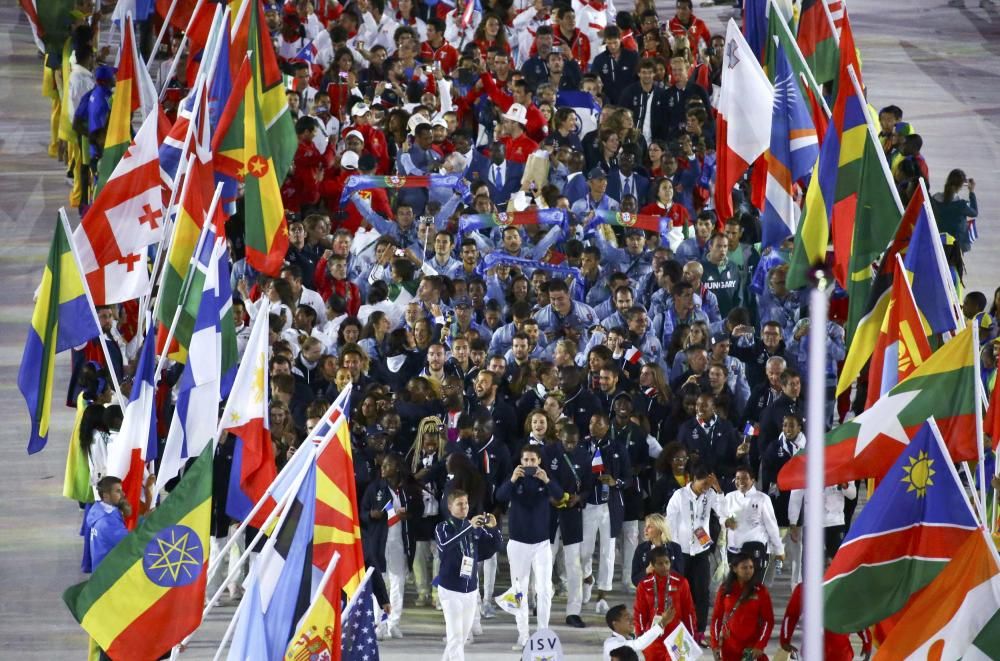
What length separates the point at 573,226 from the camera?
71.5 ft

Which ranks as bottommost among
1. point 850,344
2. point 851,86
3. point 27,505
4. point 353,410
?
point 27,505

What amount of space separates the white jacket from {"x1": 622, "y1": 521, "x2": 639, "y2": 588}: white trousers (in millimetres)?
1319

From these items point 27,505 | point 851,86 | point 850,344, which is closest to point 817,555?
point 850,344

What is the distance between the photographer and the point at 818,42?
2050cm

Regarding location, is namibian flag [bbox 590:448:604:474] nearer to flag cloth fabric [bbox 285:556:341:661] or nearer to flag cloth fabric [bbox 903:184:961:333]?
flag cloth fabric [bbox 903:184:961:333]

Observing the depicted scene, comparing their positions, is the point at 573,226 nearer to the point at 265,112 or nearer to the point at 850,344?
the point at 265,112

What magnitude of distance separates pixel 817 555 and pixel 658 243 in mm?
13394

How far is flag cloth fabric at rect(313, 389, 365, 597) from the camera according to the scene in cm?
1377

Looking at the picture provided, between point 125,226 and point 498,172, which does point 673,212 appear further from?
point 125,226

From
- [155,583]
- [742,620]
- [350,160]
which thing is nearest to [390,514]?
[742,620]

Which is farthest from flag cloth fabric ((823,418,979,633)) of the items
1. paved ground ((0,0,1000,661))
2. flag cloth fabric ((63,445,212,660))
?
paved ground ((0,0,1000,661))

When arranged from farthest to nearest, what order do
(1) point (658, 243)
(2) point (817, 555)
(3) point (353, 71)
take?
(3) point (353, 71) < (1) point (658, 243) < (2) point (817, 555)

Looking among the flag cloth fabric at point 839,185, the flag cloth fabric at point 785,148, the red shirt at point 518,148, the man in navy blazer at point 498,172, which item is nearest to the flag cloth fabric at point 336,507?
the flag cloth fabric at point 839,185

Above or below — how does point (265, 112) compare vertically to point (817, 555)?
below
